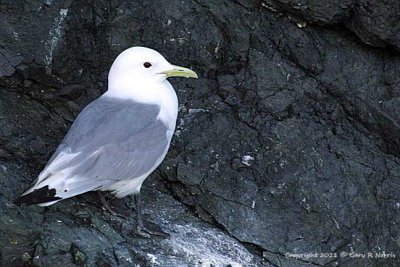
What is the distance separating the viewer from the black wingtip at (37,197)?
517 cm

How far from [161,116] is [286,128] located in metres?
1.01

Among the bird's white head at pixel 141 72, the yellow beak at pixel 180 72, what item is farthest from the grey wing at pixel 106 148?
the yellow beak at pixel 180 72

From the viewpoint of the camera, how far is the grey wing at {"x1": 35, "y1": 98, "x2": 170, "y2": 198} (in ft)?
17.7

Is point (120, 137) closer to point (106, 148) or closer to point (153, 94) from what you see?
point (106, 148)

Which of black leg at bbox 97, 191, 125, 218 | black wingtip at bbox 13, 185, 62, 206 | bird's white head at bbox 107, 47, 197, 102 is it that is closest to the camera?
black wingtip at bbox 13, 185, 62, 206

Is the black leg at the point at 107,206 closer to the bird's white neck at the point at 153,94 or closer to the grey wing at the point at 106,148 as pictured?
the grey wing at the point at 106,148

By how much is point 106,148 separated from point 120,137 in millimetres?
128

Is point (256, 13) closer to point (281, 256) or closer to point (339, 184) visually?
point (339, 184)

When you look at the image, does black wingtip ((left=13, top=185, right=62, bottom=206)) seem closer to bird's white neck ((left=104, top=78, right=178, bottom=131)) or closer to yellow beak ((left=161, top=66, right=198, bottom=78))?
bird's white neck ((left=104, top=78, right=178, bottom=131))

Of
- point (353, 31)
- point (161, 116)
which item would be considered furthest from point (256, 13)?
point (161, 116)

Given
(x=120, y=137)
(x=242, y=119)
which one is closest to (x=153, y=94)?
(x=120, y=137)

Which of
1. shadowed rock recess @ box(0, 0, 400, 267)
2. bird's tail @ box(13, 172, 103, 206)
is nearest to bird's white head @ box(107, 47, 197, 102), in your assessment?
shadowed rock recess @ box(0, 0, 400, 267)

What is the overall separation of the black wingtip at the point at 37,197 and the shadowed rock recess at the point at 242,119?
0.39m

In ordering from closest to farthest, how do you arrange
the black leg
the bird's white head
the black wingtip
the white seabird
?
1. the black wingtip
2. the white seabird
3. the black leg
4. the bird's white head
